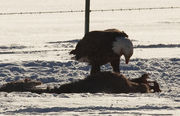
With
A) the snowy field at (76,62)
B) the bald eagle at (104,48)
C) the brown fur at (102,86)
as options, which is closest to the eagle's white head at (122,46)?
the bald eagle at (104,48)

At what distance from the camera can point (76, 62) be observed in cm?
1224

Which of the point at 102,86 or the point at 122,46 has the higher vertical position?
the point at 122,46

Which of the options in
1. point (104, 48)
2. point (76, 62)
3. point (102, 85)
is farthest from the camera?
point (76, 62)

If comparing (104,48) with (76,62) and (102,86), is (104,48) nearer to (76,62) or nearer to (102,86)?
(102,86)

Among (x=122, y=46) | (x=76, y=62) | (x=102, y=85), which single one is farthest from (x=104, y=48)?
(x=76, y=62)

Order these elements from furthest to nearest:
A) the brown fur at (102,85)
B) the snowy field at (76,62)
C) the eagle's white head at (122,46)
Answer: the eagle's white head at (122,46), the brown fur at (102,85), the snowy field at (76,62)

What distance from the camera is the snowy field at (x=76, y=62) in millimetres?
7242

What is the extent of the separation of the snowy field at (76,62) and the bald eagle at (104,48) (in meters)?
0.79

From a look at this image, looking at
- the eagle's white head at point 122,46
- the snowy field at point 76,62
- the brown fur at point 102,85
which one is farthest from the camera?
the eagle's white head at point 122,46

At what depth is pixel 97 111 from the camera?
22.8 feet

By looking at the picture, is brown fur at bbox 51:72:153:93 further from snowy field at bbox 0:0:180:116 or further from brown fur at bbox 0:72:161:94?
snowy field at bbox 0:0:180:116

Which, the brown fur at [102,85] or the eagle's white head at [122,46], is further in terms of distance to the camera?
the eagle's white head at [122,46]

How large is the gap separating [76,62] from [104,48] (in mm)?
2635

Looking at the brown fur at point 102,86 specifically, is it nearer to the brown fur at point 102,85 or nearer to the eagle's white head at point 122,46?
the brown fur at point 102,85
